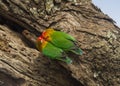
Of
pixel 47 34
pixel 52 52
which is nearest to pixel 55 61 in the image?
pixel 52 52

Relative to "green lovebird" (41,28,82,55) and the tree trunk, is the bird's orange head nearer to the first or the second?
"green lovebird" (41,28,82,55)

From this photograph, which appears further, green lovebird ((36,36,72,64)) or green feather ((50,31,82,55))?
green feather ((50,31,82,55))

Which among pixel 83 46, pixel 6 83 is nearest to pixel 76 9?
pixel 83 46

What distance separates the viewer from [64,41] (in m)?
6.66

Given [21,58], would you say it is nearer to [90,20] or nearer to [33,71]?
[33,71]

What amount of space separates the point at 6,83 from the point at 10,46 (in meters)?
0.75

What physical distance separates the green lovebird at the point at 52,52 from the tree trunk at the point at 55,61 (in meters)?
0.21

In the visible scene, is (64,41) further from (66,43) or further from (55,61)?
(55,61)

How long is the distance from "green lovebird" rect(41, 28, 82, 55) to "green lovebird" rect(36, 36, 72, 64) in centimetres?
8

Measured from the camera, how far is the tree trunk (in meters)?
6.76

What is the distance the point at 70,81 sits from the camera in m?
7.10

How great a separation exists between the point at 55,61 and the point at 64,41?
52 cm

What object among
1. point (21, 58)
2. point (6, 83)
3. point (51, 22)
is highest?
point (51, 22)

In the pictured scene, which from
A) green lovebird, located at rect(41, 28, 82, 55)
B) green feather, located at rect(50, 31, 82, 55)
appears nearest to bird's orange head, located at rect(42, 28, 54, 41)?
green lovebird, located at rect(41, 28, 82, 55)
